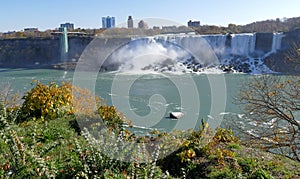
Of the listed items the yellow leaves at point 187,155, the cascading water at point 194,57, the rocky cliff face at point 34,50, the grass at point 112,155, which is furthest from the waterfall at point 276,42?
the yellow leaves at point 187,155

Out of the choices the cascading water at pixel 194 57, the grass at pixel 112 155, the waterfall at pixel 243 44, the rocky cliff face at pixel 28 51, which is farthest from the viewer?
the rocky cliff face at pixel 28 51

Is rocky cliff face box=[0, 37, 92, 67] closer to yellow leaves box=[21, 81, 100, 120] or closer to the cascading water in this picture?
the cascading water

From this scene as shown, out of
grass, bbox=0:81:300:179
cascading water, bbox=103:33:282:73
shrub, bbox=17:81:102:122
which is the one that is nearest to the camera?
grass, bbox=0:81:300:179

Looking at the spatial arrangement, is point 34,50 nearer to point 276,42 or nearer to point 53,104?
point 276,42

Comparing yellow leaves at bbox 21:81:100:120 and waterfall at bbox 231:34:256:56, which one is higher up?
waterfall at bbox 231:34:256:56

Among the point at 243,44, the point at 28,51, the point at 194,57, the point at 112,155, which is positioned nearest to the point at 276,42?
the point at 243,44

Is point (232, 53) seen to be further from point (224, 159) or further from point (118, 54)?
point (224, 159)

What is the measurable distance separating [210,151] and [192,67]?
890 inches

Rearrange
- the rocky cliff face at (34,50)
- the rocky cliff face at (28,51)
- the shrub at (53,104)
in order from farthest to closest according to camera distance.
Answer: the rocky cliff face at (28,51)
the rocky cliff face at (34,50)
the shrub at (53,104)

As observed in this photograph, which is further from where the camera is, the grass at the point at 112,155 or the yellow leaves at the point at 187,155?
the yellow leaves at the point at 187,155

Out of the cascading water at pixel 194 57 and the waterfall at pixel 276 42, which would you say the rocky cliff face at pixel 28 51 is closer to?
the cascading water at pixel 194 57

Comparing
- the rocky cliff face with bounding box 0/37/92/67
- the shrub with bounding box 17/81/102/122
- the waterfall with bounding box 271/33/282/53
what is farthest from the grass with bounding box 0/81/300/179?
the rocky cliff face with bounding box 0/37/92/67

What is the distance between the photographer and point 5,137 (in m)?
2.78

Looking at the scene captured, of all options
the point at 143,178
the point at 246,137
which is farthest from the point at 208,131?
the point at 246,137
